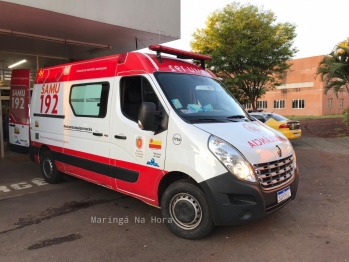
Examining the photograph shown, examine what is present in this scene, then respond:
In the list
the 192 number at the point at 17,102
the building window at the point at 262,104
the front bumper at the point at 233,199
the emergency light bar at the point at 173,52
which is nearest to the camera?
the front bumper at the point at 233,199

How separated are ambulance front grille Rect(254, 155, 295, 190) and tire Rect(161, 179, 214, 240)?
0.72 m

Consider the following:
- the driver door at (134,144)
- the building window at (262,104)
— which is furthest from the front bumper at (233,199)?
the building window at (262,104)

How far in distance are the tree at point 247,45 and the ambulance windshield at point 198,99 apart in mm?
10456

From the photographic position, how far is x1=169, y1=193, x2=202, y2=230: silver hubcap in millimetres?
3529

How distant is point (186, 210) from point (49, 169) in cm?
369

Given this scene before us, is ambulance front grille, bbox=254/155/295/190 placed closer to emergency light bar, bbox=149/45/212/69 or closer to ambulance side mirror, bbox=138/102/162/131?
ambulance side mirror, bbox=138/102/162/131

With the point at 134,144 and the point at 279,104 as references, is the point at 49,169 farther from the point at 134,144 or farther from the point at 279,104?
the point at 279,104

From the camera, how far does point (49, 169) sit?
605 centimetres

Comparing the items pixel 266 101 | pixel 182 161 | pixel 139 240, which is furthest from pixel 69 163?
pixel 266 101

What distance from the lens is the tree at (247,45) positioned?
14328 mm

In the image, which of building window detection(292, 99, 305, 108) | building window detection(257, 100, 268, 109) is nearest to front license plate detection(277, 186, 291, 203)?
building window detection(292, 99, 305, 108)

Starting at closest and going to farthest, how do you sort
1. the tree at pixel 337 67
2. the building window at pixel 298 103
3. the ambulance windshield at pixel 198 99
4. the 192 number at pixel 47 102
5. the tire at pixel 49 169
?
the ambulance windshield at pixel 198 99 < the 192 number at pixel 47 102 < the tire at pixel 49 169 < the tree at pixel 337 67 < the building window at pixel 298 103

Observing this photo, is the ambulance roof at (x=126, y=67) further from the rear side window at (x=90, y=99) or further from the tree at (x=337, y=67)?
the tree at (x=337, y=67)

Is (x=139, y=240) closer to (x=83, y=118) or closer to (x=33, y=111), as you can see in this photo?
(x=83, y=118)
